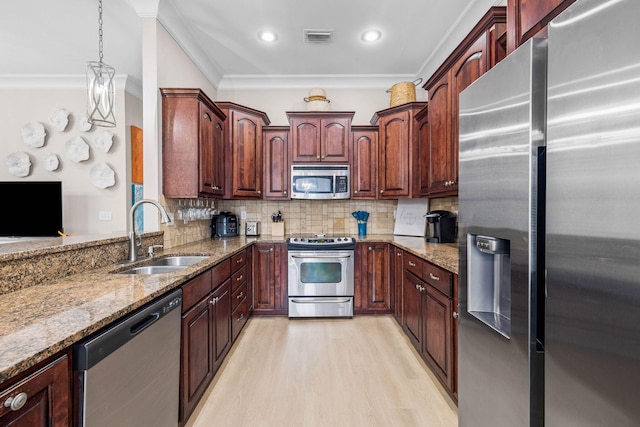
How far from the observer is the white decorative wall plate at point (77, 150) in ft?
13.7

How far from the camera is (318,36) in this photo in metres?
3.04

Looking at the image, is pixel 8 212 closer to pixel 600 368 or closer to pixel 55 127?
pixel 55 127

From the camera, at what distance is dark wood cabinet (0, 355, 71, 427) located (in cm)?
67

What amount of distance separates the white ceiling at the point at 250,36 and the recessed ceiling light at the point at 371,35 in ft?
0.21

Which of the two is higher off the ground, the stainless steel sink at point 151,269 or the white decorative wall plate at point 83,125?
the white decorative wall plate at point 83,125

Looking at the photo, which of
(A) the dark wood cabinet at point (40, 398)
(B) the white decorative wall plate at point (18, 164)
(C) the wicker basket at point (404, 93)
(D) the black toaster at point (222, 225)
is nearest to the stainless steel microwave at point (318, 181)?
(D) the black toaster at point (222, 225)

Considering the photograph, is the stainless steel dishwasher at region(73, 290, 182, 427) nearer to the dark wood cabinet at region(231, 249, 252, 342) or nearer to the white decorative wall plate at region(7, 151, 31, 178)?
the dark wood cabinet at region(231, 249, 252, 342)

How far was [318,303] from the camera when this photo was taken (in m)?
3.34

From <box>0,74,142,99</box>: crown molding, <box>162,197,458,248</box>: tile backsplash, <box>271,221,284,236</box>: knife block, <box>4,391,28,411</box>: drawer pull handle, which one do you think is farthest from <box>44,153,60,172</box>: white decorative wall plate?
<box>4,391,28,411</box>: drawer pull handle

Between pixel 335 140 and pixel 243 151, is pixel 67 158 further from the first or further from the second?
pixel 335 140

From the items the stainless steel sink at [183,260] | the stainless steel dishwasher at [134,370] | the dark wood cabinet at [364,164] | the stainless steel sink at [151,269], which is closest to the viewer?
the stainless steel dishwasher at [134,370]

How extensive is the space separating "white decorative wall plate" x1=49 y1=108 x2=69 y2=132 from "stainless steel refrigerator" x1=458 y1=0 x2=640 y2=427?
5212mm

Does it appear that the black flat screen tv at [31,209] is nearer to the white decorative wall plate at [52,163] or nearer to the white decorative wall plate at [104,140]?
the white decorative wall plate at [52,163]

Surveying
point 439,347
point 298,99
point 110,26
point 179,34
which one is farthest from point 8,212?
point 439,347
